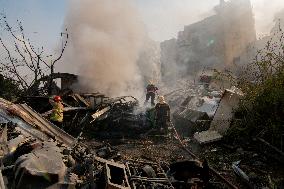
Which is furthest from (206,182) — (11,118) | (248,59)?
(248,59)

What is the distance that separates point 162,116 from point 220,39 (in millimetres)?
21767

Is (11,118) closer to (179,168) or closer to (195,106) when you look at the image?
(179,168)

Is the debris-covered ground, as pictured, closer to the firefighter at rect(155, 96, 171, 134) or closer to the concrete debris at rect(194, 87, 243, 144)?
the concrete debris at rect(194, 87, 243, 144)

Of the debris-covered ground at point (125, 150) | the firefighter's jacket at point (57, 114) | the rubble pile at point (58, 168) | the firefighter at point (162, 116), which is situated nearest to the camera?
the rubble pile at point (58, 168)

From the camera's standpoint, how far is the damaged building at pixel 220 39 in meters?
32.0

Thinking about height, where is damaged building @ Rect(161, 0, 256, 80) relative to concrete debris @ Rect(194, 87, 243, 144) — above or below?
above

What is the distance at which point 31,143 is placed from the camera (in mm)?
6012

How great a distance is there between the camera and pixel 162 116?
41.4 feet

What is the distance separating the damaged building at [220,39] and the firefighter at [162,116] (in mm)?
19832

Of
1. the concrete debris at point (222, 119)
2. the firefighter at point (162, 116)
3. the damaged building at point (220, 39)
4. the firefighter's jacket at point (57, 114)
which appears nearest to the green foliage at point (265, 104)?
the concrete debris at point (222, 119)

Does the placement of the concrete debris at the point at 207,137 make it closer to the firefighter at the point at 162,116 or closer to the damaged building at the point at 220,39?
the firefighter at the point at 162,116

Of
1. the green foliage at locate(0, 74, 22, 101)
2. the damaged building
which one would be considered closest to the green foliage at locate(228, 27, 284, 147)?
the green foliage at locate(0, 74, 22, 101)

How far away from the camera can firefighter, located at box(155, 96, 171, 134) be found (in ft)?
41.2

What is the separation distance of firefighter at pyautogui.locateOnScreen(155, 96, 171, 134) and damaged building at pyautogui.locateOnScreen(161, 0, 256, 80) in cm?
1983
